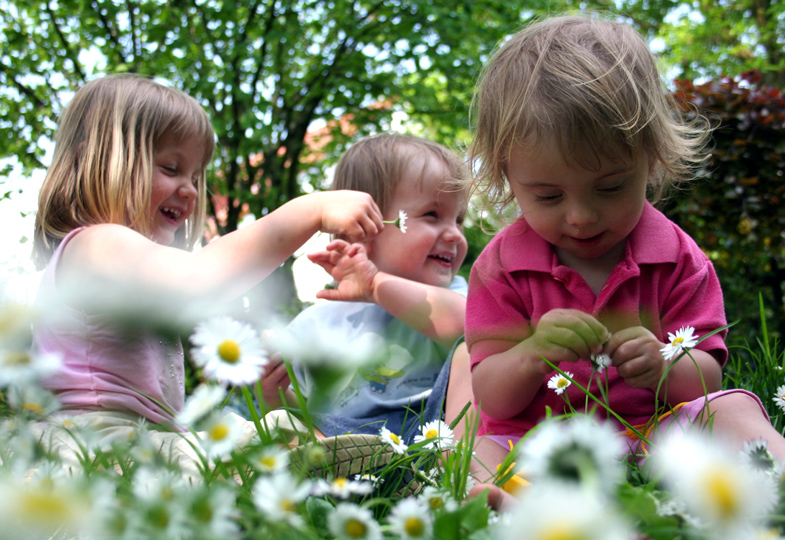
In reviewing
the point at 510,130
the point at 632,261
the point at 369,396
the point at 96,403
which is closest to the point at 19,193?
the point at 96,403

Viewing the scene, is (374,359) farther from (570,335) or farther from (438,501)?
(438,501)

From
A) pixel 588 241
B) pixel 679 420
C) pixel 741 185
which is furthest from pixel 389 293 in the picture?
pixel 741 185

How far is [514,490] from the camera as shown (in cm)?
93

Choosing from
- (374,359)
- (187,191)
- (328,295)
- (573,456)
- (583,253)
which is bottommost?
(374,359)

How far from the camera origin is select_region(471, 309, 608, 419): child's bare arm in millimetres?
1160

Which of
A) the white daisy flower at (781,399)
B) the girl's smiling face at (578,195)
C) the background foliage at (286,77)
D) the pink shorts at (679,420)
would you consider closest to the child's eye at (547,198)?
the girl's smiling face at (578,195)

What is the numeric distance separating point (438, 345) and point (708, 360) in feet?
3.27

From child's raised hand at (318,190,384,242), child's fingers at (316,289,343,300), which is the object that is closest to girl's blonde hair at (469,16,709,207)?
child's raised hand at (318,190,384,242)

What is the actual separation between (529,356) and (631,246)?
40cm

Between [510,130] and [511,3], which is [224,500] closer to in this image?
[510,130]

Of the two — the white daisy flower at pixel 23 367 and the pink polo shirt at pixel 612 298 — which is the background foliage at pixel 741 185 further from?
the white daisy flower at pixel 23 367

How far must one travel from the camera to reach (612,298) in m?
1.43

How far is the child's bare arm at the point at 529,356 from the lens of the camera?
45.7 inches

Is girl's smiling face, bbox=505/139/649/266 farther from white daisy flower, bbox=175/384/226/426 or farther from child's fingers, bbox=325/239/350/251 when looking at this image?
white daisy flower, bbox=175/384/226/426
